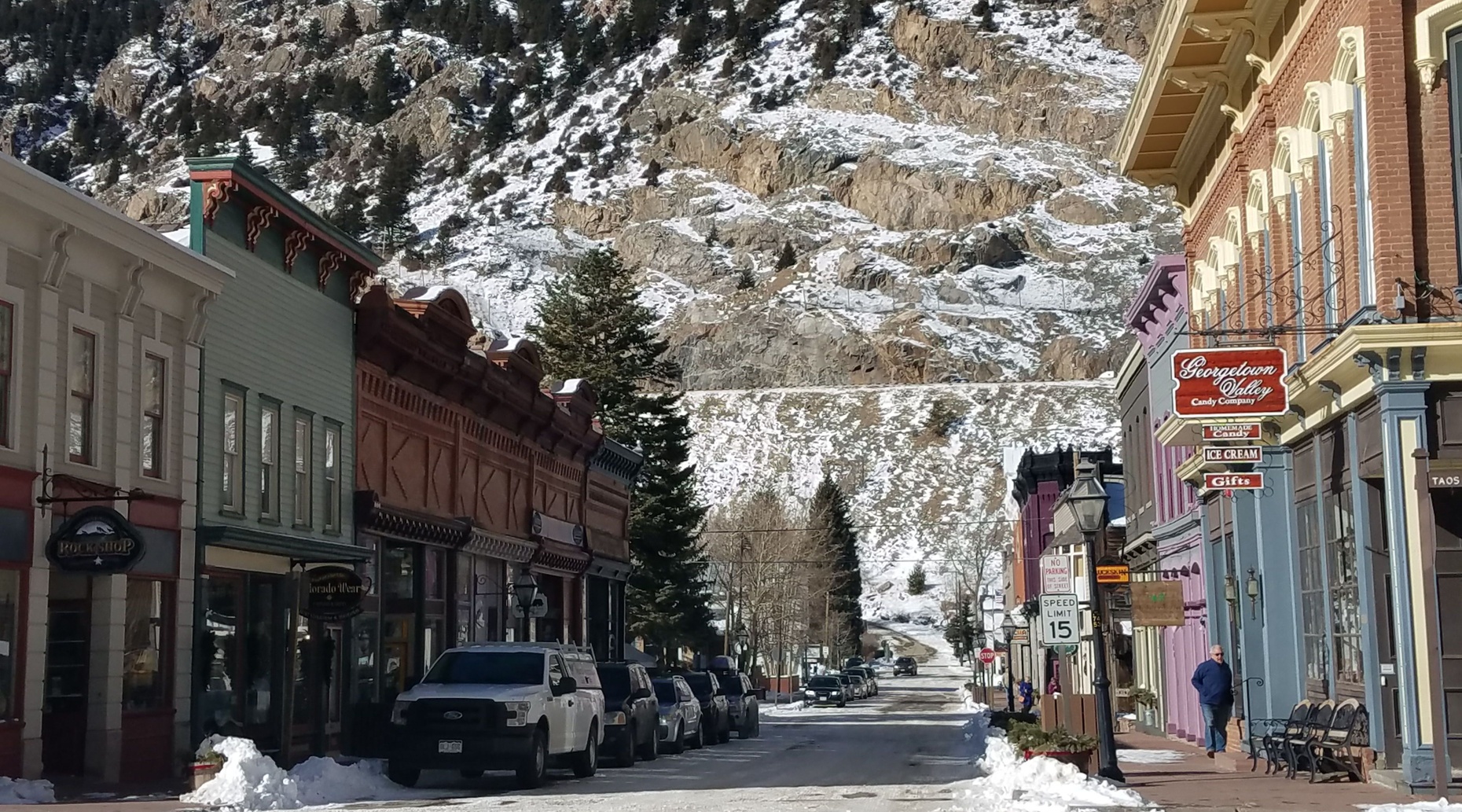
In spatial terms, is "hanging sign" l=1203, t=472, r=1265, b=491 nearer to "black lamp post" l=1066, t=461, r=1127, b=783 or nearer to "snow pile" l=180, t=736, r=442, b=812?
"black lamp post" l=1066, t=461, r=1127, b=783

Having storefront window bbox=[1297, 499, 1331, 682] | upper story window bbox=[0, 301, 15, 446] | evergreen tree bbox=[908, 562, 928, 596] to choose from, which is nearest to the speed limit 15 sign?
storefront window bbox=[1297, 499, 1331, 682]

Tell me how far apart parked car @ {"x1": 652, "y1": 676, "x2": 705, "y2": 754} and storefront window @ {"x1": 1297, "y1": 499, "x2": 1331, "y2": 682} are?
12.9 metres

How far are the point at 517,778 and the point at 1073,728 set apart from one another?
8.68 meters

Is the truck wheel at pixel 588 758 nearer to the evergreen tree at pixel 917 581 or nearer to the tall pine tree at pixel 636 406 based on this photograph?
the tall pine tree at pixel 636 406

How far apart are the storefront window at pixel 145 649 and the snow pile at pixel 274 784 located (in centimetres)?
208

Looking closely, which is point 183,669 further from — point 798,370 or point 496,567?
point 798,370

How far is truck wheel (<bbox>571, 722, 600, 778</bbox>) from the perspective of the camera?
82.8 ft

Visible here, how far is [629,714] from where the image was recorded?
28.8 meters

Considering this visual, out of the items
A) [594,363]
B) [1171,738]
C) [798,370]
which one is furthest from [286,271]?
[798,370]

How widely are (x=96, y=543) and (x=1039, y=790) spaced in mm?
10473

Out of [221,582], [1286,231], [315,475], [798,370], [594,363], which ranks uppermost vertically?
[798,370]

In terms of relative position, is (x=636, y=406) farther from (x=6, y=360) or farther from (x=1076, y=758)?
(x=6, y=360)

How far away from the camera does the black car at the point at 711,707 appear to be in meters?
37.7

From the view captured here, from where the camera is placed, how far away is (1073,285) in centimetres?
19338
